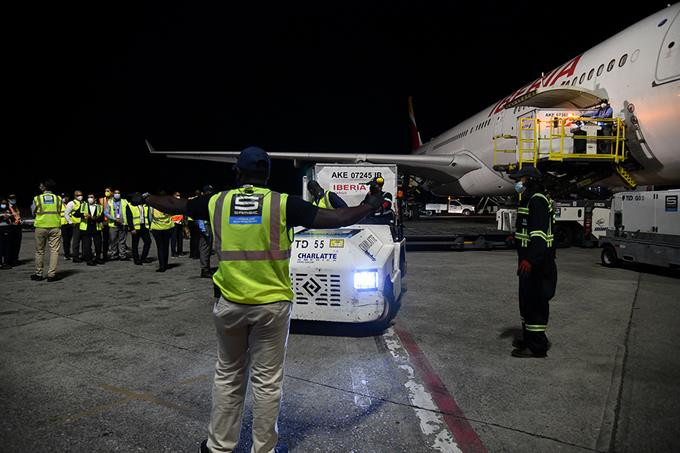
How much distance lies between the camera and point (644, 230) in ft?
32.3

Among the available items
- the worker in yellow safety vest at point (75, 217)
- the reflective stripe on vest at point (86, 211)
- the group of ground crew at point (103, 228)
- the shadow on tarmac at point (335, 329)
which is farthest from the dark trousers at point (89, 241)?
the shadow on tarmac at point (335, 329)

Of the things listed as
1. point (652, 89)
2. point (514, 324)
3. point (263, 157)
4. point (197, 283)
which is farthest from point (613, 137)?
point (263, 157)

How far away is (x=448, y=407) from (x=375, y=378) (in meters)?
0.79

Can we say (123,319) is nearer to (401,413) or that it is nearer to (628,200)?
(401,413)

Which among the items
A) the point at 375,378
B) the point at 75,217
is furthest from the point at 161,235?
the point at 375,378

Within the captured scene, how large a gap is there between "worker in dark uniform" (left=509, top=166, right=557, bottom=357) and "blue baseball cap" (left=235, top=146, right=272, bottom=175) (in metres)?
3.09

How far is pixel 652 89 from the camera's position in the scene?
10250 millimetres

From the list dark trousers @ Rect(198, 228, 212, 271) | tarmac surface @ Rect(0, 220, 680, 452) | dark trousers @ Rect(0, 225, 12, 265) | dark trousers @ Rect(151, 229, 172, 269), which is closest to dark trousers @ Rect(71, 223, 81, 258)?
dark trousers @ Rect(0, 225, 12, 265)

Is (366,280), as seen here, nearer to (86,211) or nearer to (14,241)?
(86,211)

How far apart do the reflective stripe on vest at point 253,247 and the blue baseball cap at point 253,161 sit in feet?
0.58

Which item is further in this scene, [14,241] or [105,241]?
[105,241]

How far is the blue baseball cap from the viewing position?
8.71 ft

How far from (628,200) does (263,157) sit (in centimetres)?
1050

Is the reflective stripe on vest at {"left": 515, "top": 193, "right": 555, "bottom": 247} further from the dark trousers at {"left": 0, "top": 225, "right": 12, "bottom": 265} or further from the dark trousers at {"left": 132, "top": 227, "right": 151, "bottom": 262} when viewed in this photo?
the dark trousers at {"left": 0, "top": 225, "right": 12, "bottom": 265}
